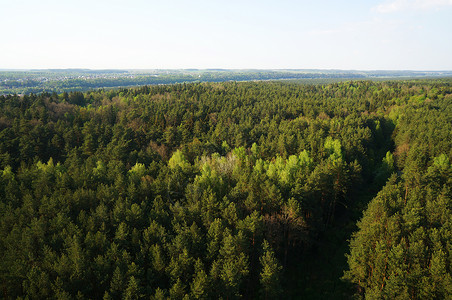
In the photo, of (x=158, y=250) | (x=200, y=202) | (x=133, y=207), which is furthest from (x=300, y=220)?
(x=133, y=207)

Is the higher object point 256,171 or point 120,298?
point 256,171

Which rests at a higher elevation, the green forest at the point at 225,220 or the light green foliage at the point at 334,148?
the light green foliage at the point at 334,148

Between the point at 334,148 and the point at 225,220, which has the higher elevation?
the point at 334,148

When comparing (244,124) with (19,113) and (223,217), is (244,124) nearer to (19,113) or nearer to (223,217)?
(223,217)

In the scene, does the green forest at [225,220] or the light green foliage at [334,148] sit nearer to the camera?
the green forest at [225,220]

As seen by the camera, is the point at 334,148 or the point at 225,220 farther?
the point at 334,148

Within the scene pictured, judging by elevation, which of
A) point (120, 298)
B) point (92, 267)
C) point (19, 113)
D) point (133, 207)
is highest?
point (19, 113)

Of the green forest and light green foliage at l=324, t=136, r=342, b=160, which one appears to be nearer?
the green forest

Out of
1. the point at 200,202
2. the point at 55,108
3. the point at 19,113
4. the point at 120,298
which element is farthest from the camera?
the point at 55,108
